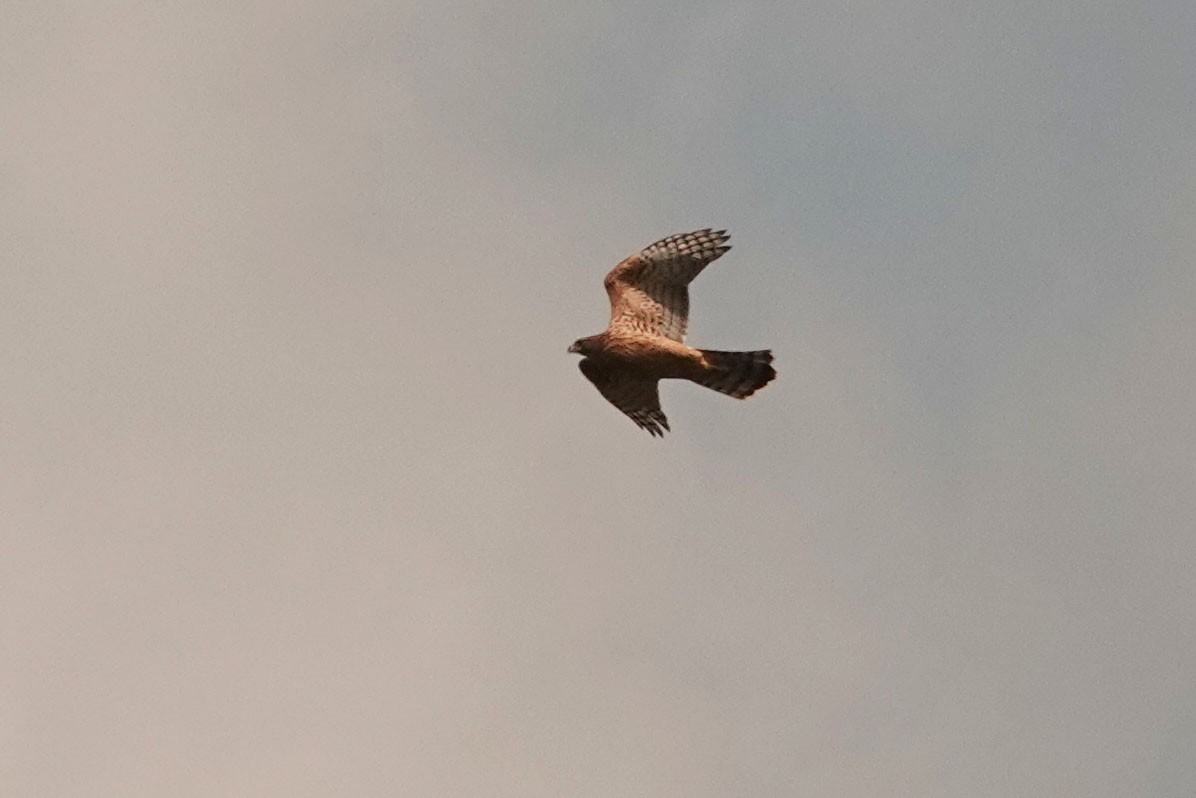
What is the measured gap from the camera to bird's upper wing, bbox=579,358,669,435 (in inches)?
1032

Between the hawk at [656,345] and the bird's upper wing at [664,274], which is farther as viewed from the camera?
the bird's upper wing at [664,274]

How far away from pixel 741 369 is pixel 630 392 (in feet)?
7.48

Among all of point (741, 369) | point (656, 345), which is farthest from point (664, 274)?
point (741, 369)

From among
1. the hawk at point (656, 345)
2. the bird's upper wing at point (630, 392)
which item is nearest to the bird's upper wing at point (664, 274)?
the hawk at point (656, 345)

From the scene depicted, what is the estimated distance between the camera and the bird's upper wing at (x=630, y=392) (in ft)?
86.0

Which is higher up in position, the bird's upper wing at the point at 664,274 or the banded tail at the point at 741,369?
the bird's upper wing at the point at 664,274

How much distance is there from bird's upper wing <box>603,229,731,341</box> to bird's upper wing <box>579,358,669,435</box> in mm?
850

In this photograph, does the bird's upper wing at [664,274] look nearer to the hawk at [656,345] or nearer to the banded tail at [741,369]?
the hawk at [656,345]

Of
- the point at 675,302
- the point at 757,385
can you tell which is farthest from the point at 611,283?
the point at 757,385

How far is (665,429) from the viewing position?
89.5 ft

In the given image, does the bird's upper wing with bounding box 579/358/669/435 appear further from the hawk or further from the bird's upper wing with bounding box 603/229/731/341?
the bird's upper wing with bounding box 603/229/731/341

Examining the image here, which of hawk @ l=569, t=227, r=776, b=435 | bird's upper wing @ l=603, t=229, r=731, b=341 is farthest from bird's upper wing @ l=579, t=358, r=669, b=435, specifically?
bird's upper wing @ l=603, t=229, r=731, b=341

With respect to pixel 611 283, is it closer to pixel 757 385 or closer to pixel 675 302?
pixel 675 302

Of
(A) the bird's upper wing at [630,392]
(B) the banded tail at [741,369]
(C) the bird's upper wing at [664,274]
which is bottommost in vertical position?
(B) the banded tail at [741,369]
